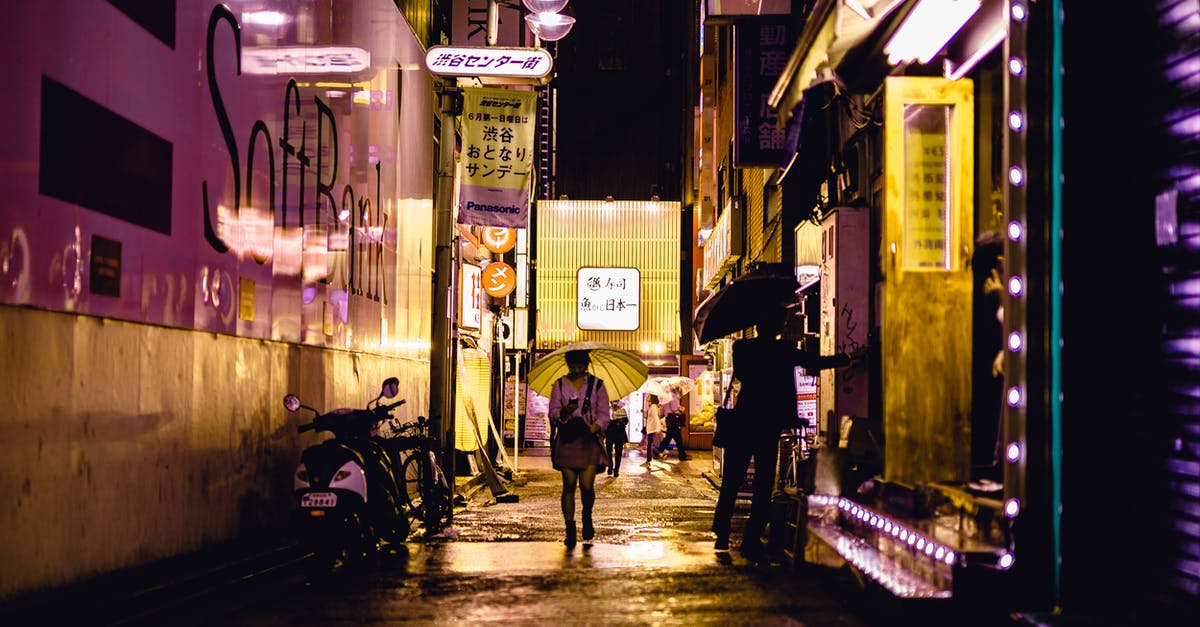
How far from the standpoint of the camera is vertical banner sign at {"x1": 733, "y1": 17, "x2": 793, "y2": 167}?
17.8 m

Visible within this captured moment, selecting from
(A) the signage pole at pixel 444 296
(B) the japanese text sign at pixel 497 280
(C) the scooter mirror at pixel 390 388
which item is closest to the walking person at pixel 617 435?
(B) the japanese text sign at pixel 497 280

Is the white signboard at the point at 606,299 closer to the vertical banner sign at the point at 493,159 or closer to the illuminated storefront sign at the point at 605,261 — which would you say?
the illuminated storefront sign at the point at 605,261

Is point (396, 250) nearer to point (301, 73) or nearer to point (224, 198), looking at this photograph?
point (301, 73)

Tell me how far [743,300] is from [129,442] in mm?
6334

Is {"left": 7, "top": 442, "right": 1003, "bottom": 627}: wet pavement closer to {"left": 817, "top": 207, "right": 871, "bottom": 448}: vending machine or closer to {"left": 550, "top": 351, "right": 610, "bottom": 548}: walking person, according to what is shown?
{"left": 550, "top": 351, "right": 610, "bottom": 548}: walking person

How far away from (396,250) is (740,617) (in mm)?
11978

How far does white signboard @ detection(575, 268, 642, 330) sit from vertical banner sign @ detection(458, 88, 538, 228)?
931 inches

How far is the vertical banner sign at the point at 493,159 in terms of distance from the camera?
1956 cm

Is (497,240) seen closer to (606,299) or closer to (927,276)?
(606,299)

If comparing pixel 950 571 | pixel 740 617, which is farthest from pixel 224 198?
pixel 950 571

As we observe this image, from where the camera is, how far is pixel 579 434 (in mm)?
12938

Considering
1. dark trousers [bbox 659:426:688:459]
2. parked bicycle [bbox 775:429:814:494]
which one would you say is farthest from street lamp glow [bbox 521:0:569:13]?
dark trousers [bbox 659:426:688:459]

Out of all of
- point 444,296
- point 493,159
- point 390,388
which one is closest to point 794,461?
point 390,388

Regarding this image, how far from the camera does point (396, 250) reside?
62.0ft
